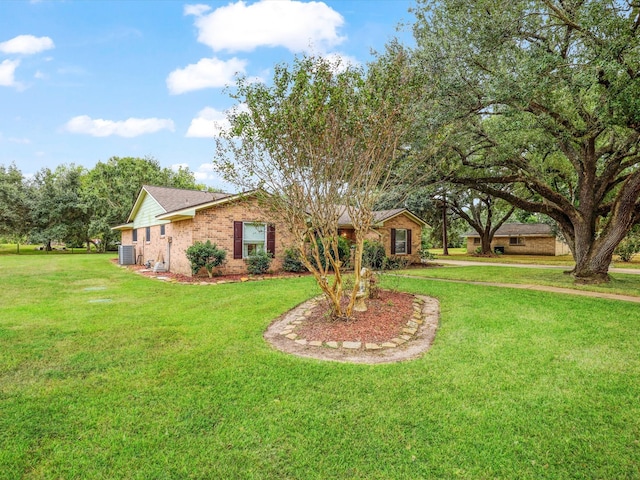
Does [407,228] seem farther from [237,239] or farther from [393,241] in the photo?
[237,239]

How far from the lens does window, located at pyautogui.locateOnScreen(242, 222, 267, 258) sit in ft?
45.5

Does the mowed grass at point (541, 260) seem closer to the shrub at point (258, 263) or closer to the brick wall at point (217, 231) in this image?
the shrub at point (258, 263)

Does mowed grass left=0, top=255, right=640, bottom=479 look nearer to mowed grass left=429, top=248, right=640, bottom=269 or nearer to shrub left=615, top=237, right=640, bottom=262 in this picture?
mowed grass left=429, top=248, right=640, bottom=269

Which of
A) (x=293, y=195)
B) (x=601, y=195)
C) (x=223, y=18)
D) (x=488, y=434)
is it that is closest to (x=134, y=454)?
(x=488, y=434)

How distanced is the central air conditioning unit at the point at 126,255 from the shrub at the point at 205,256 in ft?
30.5

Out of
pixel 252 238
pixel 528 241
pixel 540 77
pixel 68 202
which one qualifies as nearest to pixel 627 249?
pixel 528 241

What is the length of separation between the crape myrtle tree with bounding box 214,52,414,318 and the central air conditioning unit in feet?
54.2

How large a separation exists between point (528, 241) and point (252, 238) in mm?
30382

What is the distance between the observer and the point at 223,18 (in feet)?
35.1

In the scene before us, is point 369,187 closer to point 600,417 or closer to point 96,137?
point 600,417

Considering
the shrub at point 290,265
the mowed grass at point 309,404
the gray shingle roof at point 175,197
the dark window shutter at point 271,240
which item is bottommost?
the mowed grass at point 309,404

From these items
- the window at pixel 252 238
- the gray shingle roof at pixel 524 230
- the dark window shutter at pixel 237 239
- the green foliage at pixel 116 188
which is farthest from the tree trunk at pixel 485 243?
the green foliage at pixel 116 188

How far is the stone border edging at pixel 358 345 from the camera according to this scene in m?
4.61

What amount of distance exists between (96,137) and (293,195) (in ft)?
95.3
